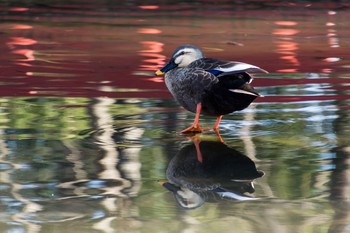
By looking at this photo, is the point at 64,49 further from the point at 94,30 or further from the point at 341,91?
the point at 341,91

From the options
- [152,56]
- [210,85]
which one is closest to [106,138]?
[210,85]

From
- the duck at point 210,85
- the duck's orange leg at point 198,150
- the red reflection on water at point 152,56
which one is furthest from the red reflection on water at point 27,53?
the duck's orange leg at point 198,150

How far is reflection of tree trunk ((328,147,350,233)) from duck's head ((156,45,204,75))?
1.62 m

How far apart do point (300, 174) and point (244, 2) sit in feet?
52.0

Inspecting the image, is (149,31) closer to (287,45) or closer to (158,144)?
(287,45)

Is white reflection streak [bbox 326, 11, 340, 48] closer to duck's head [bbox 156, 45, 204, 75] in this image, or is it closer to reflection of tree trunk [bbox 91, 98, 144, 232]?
reflection of tree trunk [bbox 91, 98, 144, 232]

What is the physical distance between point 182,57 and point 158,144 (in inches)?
39.0

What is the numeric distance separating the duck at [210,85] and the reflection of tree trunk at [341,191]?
2.98 feet

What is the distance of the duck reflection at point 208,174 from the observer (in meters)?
5.98

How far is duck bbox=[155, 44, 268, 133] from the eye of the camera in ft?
25.7

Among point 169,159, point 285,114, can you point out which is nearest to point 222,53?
point 285,114

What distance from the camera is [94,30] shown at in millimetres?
17734

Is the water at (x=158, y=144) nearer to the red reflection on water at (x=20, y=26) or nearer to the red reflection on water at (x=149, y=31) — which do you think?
the red reflection on water at (x=149, y=31)

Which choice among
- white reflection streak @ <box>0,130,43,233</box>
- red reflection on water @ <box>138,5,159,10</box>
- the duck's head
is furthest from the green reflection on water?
red reflection on water @ <box>138,5,159,10</box>
